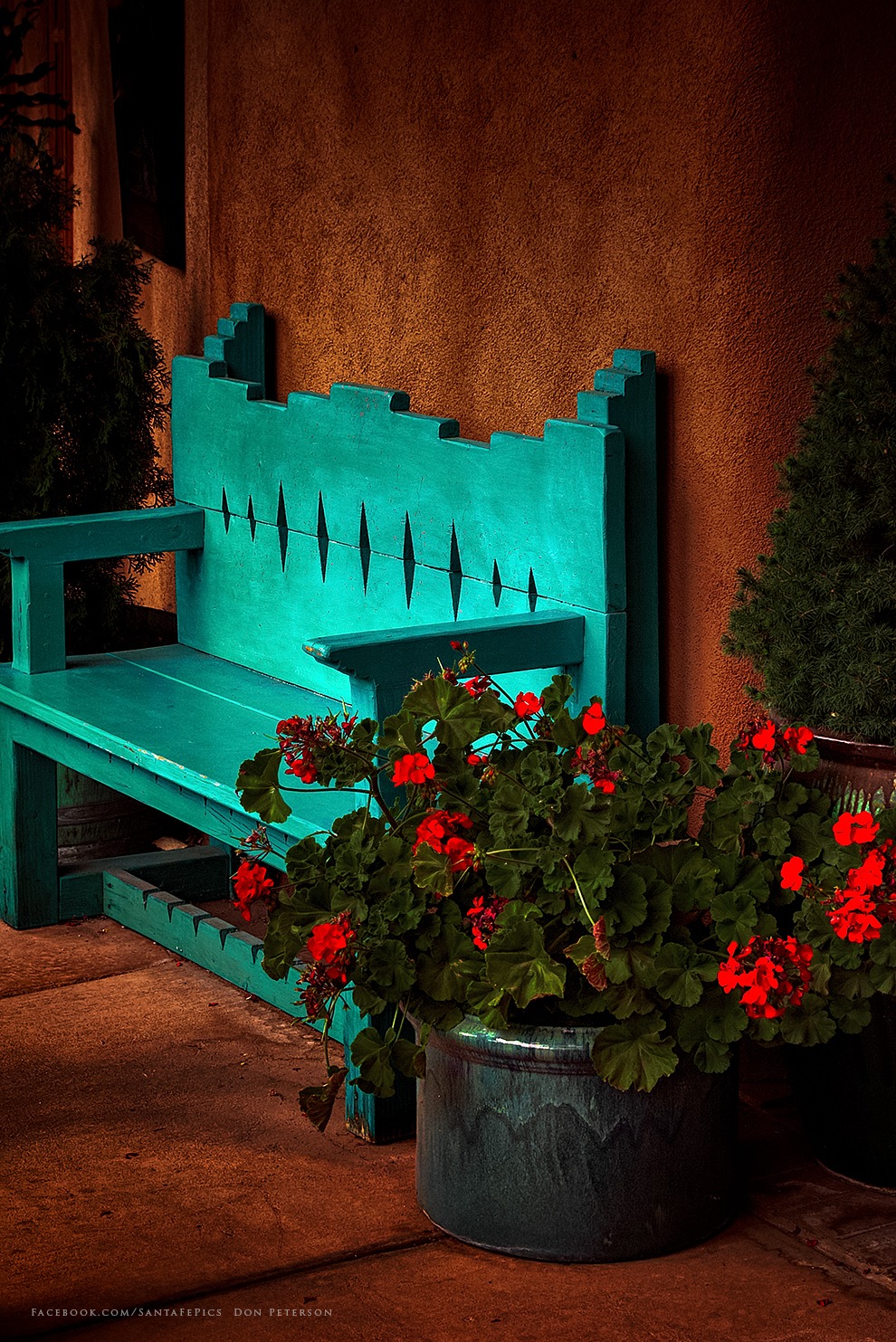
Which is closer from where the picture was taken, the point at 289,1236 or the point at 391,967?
the point at 391,967

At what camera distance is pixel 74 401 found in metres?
4.58

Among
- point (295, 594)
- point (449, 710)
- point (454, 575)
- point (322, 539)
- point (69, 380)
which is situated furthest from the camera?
point (69, 380)

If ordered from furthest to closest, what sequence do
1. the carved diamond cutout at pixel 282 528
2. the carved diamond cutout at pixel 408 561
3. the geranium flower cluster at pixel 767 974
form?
the carved diamond cutout at pixel 282 528 < the carved diamond cutout at pixel 408 561 < the geranium flower cluster at pixel 767 974

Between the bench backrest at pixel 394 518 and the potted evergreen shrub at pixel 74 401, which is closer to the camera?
the bench backrest at pixel 394 518

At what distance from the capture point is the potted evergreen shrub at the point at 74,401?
448 centimetres

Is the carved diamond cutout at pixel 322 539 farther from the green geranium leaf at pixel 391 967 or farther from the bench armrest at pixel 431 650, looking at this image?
the green geranium leaf at pixel 391 967

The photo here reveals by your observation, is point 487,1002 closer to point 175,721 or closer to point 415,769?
point 415,769

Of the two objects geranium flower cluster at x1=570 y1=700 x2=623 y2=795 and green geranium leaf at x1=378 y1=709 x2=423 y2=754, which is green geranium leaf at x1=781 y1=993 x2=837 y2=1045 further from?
green geranium leaf at x1=378 y1=709 x2=423 y2=754

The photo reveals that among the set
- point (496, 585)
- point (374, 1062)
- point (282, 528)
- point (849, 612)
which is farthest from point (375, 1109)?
point (282, 528)

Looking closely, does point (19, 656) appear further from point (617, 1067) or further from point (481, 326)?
point (617, 1067)

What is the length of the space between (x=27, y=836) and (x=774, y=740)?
2.27 metres

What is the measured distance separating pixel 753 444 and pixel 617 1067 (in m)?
1.34

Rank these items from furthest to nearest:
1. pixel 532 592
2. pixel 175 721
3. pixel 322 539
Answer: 1. pixel 322 539
2. pixel 175 721
3. pixel 532 592

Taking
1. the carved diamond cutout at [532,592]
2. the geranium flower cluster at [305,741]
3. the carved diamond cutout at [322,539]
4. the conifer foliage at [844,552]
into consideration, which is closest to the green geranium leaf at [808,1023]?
the conifer foliage at [844,552]
